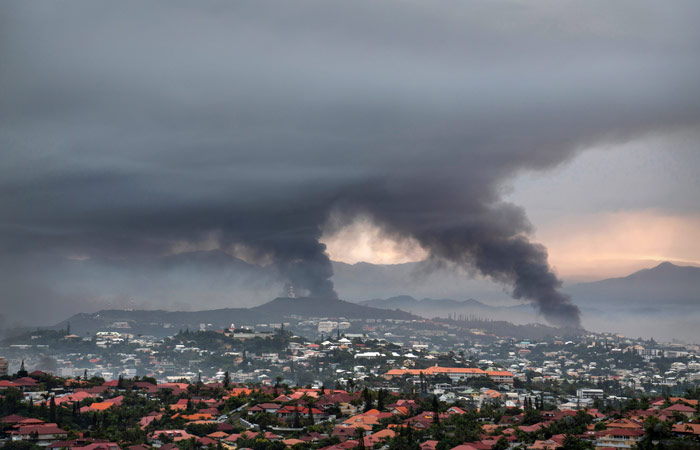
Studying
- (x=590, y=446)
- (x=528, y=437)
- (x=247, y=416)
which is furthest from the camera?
(x=247, y=416)

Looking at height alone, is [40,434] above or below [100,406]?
below

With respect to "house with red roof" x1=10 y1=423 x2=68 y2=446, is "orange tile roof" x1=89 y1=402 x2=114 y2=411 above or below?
above

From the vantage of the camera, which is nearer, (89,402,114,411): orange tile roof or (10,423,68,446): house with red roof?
(10,423,68,446): house with red roof

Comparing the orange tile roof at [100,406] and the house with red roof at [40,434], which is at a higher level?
the orange tile roof at [100,406]

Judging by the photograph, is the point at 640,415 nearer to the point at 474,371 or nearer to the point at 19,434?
the point at 19,434

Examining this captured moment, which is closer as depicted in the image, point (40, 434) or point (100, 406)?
point (40, 434)

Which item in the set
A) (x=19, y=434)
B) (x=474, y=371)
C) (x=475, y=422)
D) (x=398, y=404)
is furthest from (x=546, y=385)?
(x=19, y=434)

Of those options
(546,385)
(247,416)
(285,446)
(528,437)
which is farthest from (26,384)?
(546,385)

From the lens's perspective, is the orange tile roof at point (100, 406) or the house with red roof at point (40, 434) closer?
the house with red roof at point (40, 434)

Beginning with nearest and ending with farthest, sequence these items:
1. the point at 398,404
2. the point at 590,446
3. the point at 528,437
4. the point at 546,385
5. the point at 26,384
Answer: the point at 590,446 → the point at 528,437 → the point at 398,404 → the point at 26,384 → the point at 546,385

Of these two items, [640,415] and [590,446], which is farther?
[640,415]
